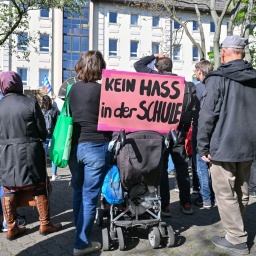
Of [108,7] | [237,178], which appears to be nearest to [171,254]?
[237,178]

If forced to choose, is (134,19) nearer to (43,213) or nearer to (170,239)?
(43,213)

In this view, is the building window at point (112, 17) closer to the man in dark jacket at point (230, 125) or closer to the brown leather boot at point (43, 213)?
the brown leather boot at point (43, 213)

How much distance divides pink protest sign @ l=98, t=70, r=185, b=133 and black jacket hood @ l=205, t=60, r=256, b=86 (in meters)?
0.45

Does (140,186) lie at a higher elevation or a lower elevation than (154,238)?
higher

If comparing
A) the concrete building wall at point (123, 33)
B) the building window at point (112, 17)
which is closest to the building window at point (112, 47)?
the concrete building wall at point (123, 33)

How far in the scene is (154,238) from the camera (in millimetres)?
3707

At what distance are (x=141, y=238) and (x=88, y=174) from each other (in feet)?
3.64

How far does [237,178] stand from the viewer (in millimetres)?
3816

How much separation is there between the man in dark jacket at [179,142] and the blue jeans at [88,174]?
4.39 feet

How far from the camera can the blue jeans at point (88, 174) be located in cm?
355

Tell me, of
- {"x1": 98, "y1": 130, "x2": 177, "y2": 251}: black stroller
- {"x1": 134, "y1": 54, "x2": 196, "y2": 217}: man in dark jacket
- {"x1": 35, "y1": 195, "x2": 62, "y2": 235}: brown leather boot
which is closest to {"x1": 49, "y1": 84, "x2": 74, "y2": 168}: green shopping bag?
{"x1": 98, "y1": 130, "x2": 177, "y2": 251}: black stroller

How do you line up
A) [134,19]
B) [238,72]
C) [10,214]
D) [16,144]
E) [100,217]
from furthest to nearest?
[134,19] → [100,217] → [10,214] → [16,144] → [238,72]

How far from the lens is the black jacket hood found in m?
3.50

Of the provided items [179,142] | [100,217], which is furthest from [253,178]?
[100,217]
